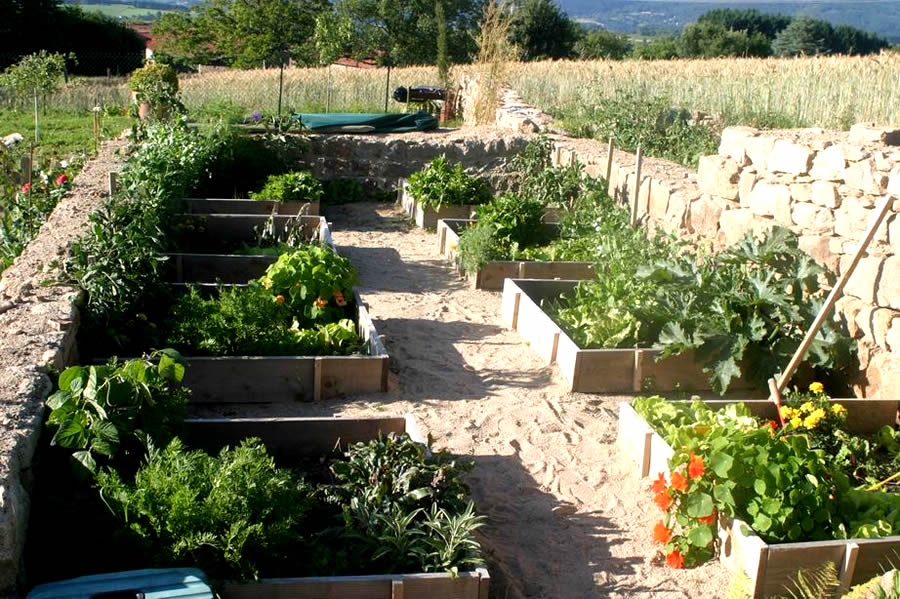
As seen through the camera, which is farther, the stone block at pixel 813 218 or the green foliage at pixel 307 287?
the green foliage at pixel 307 287

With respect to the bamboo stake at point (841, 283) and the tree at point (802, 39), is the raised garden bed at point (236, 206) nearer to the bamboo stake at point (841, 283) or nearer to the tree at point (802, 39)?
the bamboo stake at point (841, 283)

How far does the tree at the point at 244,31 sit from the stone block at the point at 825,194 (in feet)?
97.9

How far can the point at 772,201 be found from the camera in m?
7.03

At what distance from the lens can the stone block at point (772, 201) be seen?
686 cm

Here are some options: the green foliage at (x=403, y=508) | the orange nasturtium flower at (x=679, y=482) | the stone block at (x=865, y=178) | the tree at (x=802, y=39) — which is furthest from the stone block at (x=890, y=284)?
the tree at (x=802, y=39)

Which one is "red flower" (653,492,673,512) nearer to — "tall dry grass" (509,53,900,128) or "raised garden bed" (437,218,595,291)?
"raised garden bed" (437,218,595,291)

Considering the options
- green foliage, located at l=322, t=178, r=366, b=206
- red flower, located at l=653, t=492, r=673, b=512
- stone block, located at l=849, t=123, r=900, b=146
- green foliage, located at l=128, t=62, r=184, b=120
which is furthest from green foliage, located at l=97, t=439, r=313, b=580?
green foliage, located at l=128, t=62, r=184, b=120

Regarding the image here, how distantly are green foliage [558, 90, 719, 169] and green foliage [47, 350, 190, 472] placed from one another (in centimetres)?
735

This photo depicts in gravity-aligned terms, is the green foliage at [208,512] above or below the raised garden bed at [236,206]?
below

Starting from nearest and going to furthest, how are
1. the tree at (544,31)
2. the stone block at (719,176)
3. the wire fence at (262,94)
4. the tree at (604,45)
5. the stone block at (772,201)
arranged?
the stone block at (772,201)
the stone block at (719,176)
the wire fence at (262,94)
the tree at (544,31)
the tree at (604,45)

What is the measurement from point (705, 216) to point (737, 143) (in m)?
0.69

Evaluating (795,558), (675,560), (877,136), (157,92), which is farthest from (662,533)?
(157,92)

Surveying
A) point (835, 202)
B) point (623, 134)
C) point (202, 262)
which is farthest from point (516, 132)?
point (835, 202)

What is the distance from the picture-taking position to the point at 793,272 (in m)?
6.28
